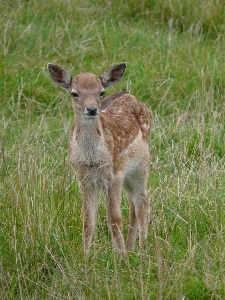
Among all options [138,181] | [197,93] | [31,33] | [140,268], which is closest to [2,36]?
[31,33]

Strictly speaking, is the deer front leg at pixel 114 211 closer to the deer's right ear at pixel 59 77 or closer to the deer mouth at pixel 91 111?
the deer mouth at pixel 91 111

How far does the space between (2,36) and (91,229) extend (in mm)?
4783

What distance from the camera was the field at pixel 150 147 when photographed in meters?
5.36

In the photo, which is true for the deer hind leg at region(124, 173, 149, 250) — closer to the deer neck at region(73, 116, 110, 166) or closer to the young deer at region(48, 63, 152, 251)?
the young deer at region(48, 63, 152, 251)

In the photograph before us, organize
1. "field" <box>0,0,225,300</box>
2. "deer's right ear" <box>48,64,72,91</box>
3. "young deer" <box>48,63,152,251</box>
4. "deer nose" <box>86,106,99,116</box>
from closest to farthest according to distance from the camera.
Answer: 1. "field" <box>0,0,225,300</box>
2. "deer nose" <box>86,106,99,116</box>
3. "young deer" <box>48,63,152,251</box>
4. "deer's right ear" <box>48,64,72,91</box>

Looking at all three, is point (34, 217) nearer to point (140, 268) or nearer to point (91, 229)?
point (91, 229)

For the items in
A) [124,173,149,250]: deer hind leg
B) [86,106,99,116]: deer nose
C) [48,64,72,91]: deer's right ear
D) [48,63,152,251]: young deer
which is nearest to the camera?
[86,106,99,116]: deer nose

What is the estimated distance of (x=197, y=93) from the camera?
30.1 ft

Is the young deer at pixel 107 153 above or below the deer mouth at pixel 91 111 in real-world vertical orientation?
below

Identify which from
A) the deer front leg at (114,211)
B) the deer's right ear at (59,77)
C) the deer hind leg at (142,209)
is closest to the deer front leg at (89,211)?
the deer front leg at (114,211)

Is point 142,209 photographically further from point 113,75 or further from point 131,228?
point 113,75

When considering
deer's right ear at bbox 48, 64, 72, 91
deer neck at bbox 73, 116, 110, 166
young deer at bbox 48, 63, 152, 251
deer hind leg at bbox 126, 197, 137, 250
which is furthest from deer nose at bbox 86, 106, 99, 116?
deer hind leg at bbox 126, 197, 137, 250

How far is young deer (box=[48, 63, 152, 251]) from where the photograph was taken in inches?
239

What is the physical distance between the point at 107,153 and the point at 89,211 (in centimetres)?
45
